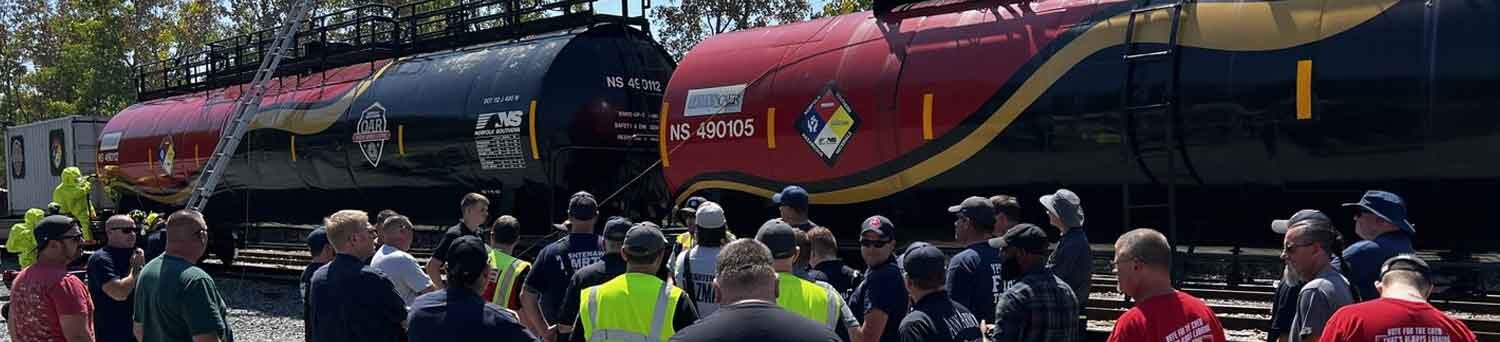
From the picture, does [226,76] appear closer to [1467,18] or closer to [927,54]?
[927,54]

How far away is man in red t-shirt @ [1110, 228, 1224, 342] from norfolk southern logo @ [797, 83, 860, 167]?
5530mm

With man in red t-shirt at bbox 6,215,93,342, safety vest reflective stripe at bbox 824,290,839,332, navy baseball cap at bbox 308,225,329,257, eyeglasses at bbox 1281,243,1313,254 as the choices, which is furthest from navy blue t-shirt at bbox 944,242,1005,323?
man in red t-shirt at bbox 6,215,93,342

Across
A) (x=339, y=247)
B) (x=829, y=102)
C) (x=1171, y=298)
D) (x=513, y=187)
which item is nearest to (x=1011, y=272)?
(x=1171, y=298)

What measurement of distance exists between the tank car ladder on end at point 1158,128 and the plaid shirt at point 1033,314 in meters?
3.54

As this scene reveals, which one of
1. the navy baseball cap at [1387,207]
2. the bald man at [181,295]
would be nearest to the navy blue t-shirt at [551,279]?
the bald man at [181,295]

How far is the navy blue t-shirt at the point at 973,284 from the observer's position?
5516mm

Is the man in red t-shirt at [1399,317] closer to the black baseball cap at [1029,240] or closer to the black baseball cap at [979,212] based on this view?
the black baseball cap at [1029,240]

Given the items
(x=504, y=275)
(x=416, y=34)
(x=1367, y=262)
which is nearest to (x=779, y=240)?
(x=504, y=275)

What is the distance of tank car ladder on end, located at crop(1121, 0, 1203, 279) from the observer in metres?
7.85

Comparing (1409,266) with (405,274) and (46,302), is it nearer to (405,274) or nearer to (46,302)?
(405,274)

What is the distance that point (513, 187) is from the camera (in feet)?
41.8

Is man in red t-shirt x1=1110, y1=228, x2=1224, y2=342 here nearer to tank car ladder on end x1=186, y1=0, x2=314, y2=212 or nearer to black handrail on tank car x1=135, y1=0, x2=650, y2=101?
black handrail on tank car x1=135, y1=0, x2=650, y2=101

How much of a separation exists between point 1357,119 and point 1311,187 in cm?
52

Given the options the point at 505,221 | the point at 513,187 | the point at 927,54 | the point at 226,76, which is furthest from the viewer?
the point at 226,76
